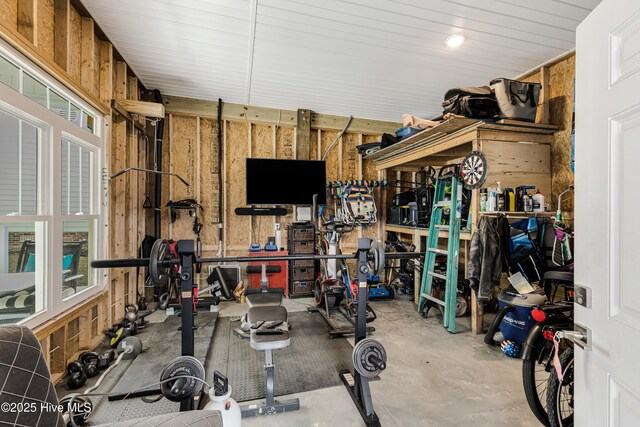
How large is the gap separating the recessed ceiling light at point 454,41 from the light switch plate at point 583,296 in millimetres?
2861

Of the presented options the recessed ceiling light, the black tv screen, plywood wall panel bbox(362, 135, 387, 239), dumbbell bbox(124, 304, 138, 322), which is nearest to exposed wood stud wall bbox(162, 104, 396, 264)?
the black tv screen

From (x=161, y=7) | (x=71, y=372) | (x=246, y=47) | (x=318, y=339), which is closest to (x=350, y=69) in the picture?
(x=246, y=47)

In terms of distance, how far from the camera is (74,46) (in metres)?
2.59

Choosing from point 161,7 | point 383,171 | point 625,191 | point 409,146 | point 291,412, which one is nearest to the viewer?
point 625,191

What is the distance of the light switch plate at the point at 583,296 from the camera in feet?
3.04

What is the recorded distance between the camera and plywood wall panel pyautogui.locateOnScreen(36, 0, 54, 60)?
6.80ft

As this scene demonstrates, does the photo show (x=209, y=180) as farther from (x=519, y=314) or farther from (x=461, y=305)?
(x=519, y=314)

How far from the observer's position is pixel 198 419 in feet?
3.65

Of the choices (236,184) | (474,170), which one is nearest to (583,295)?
(474,170)

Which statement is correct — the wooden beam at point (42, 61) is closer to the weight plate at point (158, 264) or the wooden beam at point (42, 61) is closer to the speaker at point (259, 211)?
the weight plate at point (158, 264)

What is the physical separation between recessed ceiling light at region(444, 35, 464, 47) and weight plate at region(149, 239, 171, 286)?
3.28 m

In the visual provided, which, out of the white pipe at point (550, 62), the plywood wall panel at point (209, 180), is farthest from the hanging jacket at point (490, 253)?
the plywood wall panel at point (209, 180)

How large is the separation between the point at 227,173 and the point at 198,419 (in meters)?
4.25

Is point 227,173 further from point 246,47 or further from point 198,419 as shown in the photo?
point 198,419
